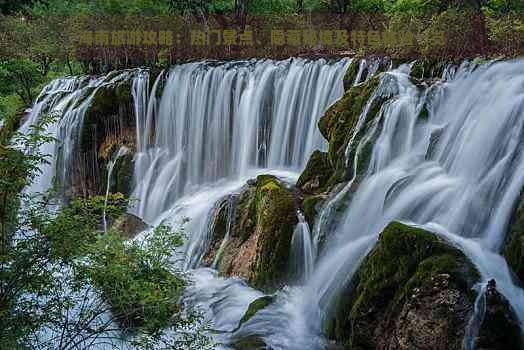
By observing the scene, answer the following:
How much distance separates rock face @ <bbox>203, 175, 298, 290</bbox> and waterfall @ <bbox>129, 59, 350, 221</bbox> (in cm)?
362

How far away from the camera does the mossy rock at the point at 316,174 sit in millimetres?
11219

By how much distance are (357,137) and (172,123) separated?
30.4ft

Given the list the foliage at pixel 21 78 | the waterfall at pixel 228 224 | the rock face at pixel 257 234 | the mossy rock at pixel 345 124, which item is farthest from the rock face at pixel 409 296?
the foliage at pixel 21 78

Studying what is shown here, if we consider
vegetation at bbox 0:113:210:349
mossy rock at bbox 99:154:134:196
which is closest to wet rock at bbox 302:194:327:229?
vegetation at bbox 0:113:210:349

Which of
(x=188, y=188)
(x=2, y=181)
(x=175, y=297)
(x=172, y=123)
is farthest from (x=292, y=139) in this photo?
(x=2, y=181)

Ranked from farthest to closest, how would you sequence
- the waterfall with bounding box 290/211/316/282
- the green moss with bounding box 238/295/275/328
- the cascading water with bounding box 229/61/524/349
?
1. the waterfall with bounding box 290/211/316/282
2. the green moss with bounding box 238/295/275/328
3. the cascading water with bounding box 229/61/524/349

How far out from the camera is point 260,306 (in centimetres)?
877

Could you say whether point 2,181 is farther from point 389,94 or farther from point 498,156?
point 389,94

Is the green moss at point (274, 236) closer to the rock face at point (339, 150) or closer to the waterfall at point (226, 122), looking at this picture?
the rock face at point (339, 150)

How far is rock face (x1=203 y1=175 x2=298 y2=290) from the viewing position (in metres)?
9.76

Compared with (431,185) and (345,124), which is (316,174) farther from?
(431,185)

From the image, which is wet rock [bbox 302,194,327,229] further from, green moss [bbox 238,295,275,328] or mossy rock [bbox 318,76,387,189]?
green moss [bbox 238,295,275,328]

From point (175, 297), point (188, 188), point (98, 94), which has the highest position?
point (98, 94)

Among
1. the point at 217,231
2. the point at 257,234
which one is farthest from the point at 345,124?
the point at 217,231
